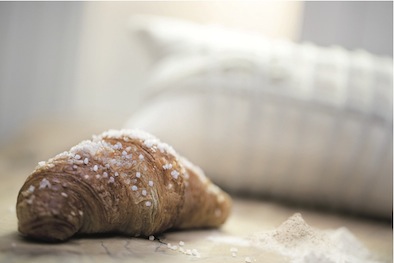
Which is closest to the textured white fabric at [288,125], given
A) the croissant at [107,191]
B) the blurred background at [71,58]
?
the croissant at [107,191]

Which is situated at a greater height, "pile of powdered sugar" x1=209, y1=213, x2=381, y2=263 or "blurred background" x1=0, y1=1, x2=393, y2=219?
"blurred background" x1=0, y1=1, x2=393, y2=219

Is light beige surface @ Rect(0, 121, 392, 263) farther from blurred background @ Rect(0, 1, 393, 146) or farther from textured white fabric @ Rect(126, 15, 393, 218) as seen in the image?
blurred background @ Rect(0, 1, 393, 146)

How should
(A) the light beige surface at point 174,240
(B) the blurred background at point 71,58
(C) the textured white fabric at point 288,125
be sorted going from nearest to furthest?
(A) the light beige surface at point 174,240
(C) the textured white fabric at point 288,125
(B) the blurred background at point 71,58

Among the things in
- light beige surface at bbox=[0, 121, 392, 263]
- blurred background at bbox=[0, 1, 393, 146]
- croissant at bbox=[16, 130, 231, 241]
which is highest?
blurred background at bbox=[0, 1, 393, 146]

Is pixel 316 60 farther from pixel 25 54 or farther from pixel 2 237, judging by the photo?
pixel 25 54

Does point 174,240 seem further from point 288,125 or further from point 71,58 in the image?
point 71,58

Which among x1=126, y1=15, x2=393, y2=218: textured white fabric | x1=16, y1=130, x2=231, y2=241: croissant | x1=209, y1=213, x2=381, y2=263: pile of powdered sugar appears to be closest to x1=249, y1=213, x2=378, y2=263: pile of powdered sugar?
x1=209, y1=213, x2=381, y2=263: pile of powdered sugar

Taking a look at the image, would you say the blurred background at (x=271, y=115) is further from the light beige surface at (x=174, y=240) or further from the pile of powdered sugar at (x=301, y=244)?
the pile of powdered sugar at (x=301, y=244)
